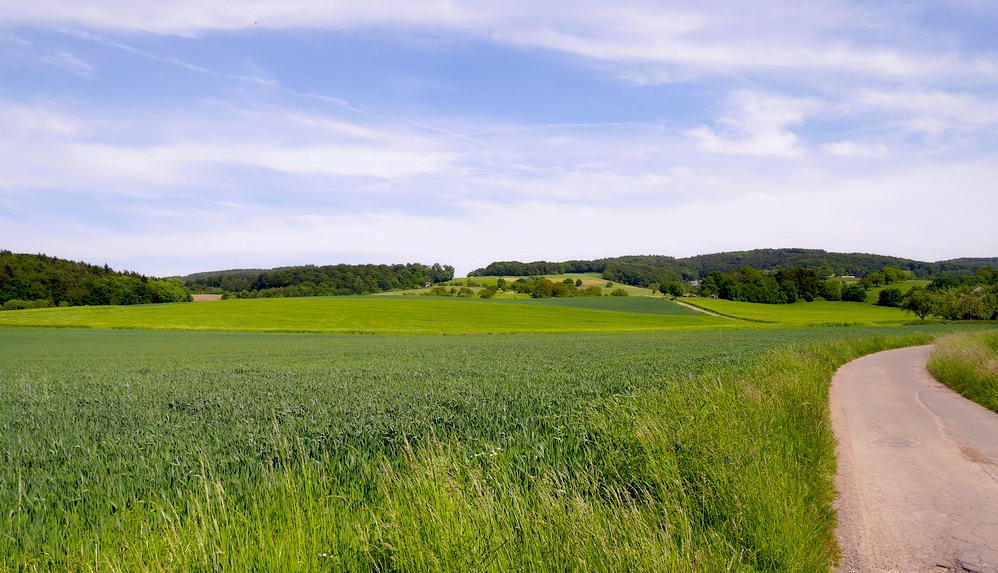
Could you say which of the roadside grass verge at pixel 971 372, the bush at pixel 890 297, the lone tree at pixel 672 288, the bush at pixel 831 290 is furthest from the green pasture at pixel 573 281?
the roadside grass verge at pixel 971 372

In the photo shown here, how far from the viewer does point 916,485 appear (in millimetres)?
7473

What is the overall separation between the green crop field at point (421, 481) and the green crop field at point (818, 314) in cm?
6927

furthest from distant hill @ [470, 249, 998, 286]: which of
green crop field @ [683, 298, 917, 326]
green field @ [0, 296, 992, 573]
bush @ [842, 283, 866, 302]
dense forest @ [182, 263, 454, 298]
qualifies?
green field @ [0, 296, 992, 573]

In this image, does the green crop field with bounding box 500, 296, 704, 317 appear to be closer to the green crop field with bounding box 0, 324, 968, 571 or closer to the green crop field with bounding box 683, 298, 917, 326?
the green crop field with bounding box 683, 298, 917, 326

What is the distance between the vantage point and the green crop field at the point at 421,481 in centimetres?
387

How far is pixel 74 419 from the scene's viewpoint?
9055 mm

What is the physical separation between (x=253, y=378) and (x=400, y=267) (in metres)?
128

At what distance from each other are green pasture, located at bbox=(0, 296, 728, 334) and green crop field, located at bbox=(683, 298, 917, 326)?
792cm

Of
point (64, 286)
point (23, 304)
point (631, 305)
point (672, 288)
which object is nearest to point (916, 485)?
point (631, 305)

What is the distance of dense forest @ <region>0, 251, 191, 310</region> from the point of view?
88.8m

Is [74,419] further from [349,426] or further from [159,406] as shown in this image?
[349,426]

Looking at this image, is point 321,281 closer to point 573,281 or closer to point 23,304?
point 23,304

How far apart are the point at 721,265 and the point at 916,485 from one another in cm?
18775

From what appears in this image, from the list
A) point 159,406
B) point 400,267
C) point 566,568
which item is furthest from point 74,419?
point 400,267
